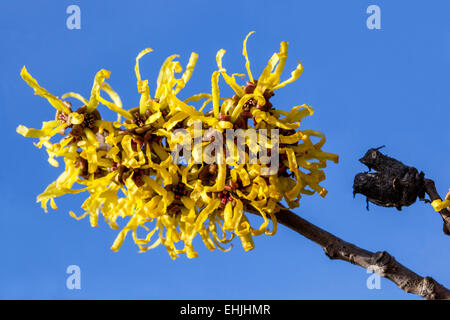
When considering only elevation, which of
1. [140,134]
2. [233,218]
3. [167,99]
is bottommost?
[233,218]

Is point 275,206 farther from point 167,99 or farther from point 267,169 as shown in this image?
point 167,99

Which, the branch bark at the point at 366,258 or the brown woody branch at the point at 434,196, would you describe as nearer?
the branch bark at the point at 366,258

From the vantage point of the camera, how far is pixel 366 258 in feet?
11.5

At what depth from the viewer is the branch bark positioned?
3.41m

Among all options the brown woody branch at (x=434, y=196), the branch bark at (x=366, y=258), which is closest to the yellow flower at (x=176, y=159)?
the branch bark at (x=366, y=258)

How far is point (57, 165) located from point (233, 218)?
1.16m

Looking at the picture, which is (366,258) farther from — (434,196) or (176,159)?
(176,159)

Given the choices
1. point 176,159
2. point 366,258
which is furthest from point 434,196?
point 176,159

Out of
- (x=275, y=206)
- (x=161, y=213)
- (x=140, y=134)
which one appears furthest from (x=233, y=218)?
(x=140, y=134)

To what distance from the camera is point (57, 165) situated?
3604 mm

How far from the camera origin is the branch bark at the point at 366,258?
3.41 metres

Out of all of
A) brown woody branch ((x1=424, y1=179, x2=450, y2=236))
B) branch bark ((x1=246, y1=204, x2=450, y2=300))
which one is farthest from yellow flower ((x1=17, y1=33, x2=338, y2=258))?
brown woody branch ((x1=424, y1=179, x2=450, y2=236))

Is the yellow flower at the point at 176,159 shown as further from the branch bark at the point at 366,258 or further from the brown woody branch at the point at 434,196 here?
the brown woody branch at the point at 434,196

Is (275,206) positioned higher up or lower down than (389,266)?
higher up
